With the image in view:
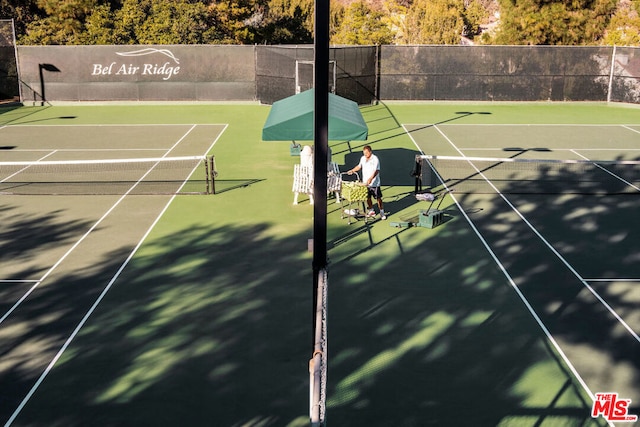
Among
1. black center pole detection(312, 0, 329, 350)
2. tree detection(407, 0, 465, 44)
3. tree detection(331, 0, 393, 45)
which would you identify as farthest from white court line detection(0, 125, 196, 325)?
tree detection(407, 0, 465, 44)

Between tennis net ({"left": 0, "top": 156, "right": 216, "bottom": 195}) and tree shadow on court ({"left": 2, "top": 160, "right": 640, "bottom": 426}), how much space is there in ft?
12.9

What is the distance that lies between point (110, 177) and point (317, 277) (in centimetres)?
1232

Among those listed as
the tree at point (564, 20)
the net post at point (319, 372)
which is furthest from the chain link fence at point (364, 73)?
the net post at point (319, 372)

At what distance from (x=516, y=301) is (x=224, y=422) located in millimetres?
5651

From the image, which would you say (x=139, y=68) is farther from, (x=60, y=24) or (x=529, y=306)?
(x=529, y=306)

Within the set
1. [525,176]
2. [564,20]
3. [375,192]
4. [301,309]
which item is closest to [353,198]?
[375,192]

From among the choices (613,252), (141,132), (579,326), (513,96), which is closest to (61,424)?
(579,326)

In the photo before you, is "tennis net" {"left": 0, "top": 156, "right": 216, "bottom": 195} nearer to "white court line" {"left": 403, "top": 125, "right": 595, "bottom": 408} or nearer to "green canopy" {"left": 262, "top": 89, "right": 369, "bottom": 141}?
"green canopy" {"left": 262, "top": 89, "right": 369, "bottom": 141}

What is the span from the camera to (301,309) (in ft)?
37.3

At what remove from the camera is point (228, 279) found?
1255 cm

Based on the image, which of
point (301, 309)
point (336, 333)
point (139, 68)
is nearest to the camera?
point (336, 333)

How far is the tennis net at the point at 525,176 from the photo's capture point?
59.3ft

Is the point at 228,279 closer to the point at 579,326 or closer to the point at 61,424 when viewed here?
the point at 61,424

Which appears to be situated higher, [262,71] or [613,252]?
[262,71]
